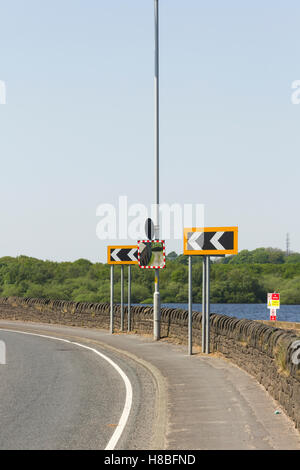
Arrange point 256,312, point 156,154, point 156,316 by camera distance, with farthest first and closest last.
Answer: point 256,312, point 156,154, point 156,316

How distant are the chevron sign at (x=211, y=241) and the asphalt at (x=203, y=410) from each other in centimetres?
272

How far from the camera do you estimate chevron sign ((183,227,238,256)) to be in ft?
58.5

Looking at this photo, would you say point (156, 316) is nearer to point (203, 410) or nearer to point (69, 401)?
point (69, 401)

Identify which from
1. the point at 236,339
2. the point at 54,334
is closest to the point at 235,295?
the point at 54,334

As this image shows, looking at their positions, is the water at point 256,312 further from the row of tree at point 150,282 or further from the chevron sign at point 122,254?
the chevron sign at point 122,254

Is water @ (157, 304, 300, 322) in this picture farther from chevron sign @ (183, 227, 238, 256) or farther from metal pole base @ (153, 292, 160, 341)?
chevron sign @ (183, 227, 238, 256)

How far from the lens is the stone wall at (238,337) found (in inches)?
401

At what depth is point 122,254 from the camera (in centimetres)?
2573

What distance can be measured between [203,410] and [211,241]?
765 cm

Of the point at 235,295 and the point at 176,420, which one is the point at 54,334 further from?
the point at 235,295

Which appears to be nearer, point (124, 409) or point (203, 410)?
point (203, 410)

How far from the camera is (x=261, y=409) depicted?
10883mm

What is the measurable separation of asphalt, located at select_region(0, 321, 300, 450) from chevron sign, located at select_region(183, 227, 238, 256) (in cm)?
272

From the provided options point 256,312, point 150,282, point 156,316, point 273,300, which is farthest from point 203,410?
point 150,282
